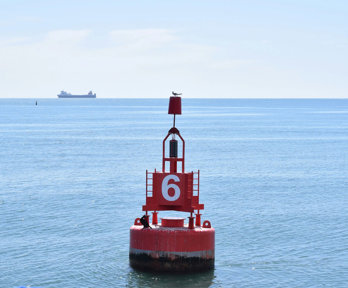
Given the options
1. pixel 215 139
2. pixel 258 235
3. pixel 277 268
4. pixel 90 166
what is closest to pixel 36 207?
pixel 258 235

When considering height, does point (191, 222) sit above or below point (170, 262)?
above

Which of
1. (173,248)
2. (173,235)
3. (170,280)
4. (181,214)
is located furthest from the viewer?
(181,214)

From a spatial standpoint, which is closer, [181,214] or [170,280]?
[170,280]

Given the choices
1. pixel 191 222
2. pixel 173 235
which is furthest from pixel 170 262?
pixel 191 222

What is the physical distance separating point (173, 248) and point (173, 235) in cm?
47

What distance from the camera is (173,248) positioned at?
24062mm

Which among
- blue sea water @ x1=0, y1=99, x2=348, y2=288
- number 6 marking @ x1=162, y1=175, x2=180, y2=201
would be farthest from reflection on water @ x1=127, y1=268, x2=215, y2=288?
number 6 marking @ x1=162, y1=175, x2=180, y2=201

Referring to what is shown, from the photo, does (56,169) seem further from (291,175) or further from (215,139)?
(215,139)

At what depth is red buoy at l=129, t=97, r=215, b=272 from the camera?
79.0ft

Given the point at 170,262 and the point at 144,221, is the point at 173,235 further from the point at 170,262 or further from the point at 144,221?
the point at 144,221

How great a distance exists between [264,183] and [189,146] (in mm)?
39813

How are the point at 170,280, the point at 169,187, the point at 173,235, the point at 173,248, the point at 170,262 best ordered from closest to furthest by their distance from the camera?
the point at 173,235
the point at 173,248
the point at 170,262
the point at 170,280
the point at 169,187

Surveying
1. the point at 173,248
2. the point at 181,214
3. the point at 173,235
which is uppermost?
the point at 173,235

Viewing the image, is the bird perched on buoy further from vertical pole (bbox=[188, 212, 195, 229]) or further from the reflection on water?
the reflection on water
